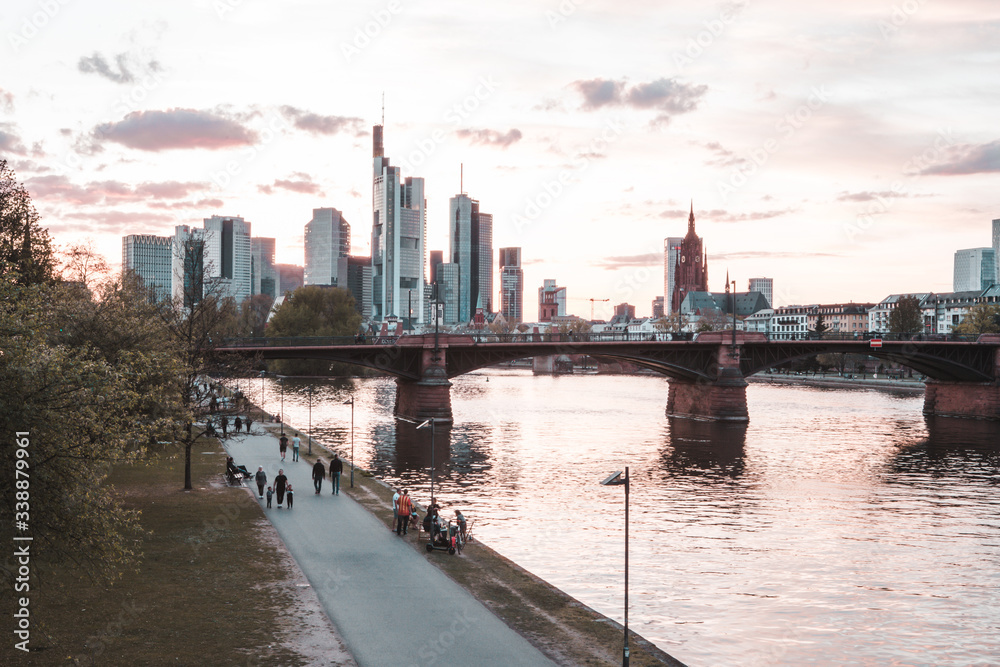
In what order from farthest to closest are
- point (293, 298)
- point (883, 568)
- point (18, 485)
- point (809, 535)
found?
point (293, 298)
point (809, 535)
point (883, 568)
point (18, 485)

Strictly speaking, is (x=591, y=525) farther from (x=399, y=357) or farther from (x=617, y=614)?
(x=399, y=357)

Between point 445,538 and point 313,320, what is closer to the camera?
point 445,538

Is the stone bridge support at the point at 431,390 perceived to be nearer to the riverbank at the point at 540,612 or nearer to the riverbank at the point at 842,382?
the riverbank at the point at 540,612

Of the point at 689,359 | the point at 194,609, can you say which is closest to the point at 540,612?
the point at 194,609

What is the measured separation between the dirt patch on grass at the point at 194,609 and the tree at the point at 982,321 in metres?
143

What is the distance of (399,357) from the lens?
7475 cm

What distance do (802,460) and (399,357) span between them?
1375 inches

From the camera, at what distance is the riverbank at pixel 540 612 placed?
1772 centimetres

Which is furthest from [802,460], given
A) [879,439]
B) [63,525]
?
[63,525]

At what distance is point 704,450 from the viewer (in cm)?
6072

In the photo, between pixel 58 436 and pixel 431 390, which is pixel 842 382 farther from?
pixel 58 436

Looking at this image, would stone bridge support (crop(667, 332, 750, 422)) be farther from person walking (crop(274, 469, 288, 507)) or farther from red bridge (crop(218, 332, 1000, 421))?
person walking (crop(274, 469, 288, 507))

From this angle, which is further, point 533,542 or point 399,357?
point 399,357

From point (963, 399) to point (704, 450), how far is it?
45547mm
